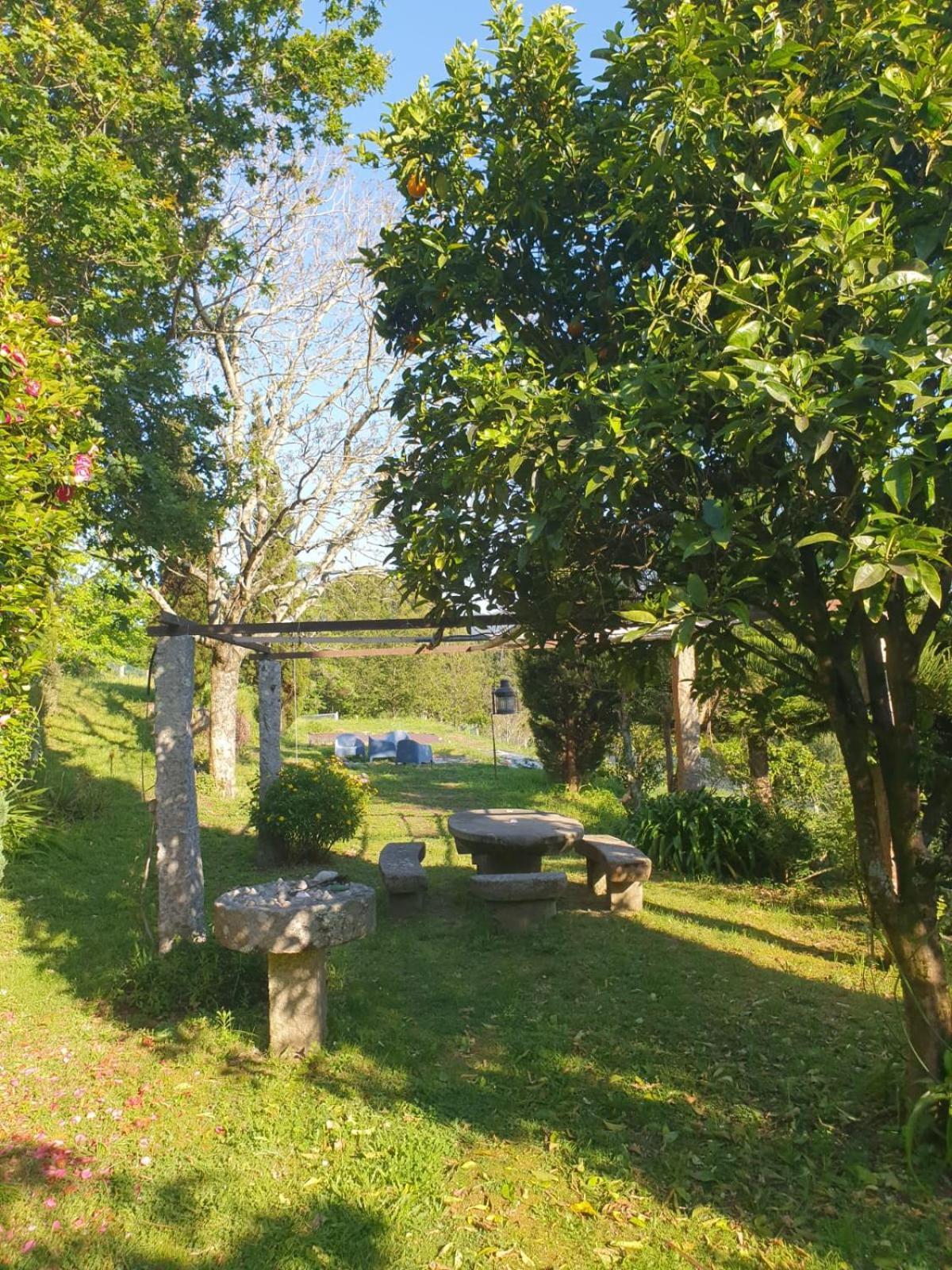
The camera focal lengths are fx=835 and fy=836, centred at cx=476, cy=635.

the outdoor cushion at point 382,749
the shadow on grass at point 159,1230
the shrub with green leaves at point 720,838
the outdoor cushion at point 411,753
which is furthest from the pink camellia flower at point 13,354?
the outdoor cushion at point 382,749

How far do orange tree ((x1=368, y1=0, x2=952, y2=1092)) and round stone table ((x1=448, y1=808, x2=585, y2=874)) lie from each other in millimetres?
4016

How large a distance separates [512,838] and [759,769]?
391 cm

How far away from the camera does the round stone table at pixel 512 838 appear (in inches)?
299

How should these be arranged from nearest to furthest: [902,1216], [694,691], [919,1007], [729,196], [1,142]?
[902,1216], [729,196], [919,1007], [694,691], [1,142]

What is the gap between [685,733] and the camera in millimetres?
10273

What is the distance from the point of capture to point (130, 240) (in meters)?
7.03

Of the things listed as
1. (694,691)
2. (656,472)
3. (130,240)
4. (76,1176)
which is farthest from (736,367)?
(130,240)

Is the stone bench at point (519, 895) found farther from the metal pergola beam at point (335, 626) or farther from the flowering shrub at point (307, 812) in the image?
the flowering shrub at point (307, 812)

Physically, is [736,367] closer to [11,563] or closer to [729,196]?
[729,196]

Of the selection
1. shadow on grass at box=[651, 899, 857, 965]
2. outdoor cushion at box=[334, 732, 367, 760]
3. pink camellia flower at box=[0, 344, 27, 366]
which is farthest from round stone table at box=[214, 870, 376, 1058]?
outdoor cushion at box=[334, 732, 367, 760]

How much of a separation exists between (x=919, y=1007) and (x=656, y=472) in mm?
2487

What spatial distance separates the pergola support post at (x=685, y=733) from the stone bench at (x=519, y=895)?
3588 millimetres

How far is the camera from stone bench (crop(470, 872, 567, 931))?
269 inches

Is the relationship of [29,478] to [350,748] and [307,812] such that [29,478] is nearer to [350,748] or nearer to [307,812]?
[307,812]
